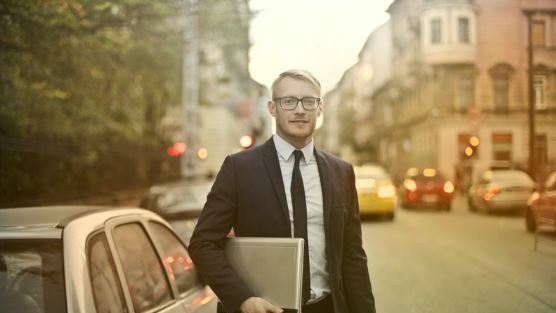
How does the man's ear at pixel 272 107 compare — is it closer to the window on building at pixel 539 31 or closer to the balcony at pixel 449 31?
the balcony at pixel 449 31

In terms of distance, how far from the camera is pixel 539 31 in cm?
773

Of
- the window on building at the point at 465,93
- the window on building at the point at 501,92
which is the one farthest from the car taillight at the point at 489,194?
the window on building at the point at 501,92

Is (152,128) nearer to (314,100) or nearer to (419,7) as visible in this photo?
(419,7)

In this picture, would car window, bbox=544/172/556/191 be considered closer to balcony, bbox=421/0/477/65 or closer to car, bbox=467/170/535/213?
car, bbox=467/170/535/213

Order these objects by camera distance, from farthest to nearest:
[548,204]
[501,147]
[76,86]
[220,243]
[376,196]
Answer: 1. [376,196]
2. [76,86]
3. [548,204]
4. [501,147]
5. [220,243]

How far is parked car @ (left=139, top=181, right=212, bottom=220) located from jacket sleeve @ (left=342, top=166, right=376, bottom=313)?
640cm

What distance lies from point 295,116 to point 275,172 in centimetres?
26

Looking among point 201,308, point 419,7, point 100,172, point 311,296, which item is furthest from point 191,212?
point 100,172

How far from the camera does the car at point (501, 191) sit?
9.65 meters

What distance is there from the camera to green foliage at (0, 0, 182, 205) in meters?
10.1

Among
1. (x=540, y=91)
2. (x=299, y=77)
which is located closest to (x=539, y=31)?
(x=540, y=91)

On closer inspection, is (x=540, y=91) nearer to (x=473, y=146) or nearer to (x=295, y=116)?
(x=473, y=146)

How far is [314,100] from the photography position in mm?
3125

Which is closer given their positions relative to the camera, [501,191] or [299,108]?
[299,108]
